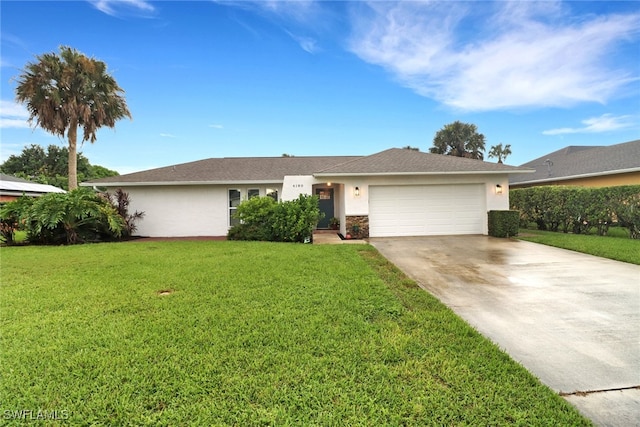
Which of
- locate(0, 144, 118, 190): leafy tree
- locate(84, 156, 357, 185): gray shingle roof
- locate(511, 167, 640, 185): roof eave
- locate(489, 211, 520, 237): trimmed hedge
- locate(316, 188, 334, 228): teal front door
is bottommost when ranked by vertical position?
locate(489, 211, 520, 237): trimmed hedge

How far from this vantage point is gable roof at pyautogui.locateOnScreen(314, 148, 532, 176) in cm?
1162

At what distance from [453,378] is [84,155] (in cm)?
5088

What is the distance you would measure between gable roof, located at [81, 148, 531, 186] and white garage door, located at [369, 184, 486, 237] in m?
0.85

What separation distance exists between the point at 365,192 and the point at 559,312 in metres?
8.46

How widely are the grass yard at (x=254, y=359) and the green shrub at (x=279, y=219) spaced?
5417mm

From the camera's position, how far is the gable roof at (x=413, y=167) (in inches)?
458

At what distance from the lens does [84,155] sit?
39.9m

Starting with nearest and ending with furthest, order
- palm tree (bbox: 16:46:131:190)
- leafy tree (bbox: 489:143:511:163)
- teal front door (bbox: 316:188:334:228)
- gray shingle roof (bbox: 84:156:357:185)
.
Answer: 1. gray shingle roof (bbox: 84:156:357:185)
2. palm tree (bbox: 16:46:131:190)
3. teal front door (bbox: 316:188:334:228)
4. leafy tree (bbox: 489:143:511:163)

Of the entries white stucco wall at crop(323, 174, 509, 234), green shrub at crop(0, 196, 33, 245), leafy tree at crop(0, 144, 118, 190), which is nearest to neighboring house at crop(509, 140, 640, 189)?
white stucco wall at crop(323, 174, 509, 234)

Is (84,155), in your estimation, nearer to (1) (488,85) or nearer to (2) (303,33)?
(2) (303,33)

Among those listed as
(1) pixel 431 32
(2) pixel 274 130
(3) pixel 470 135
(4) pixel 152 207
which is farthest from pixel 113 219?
(3) pixel 470 135

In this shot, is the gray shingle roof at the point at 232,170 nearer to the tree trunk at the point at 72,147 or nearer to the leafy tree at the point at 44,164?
the tree trunk at the point at 72,147

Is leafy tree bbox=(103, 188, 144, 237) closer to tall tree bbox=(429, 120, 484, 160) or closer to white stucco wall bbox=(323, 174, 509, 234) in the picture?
white stucco wall bbox=(323, 174, 509, 234)

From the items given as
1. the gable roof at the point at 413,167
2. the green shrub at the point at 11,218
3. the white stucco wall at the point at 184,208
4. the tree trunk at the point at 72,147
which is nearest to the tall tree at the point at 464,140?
the gable roof at the point at 413,167
